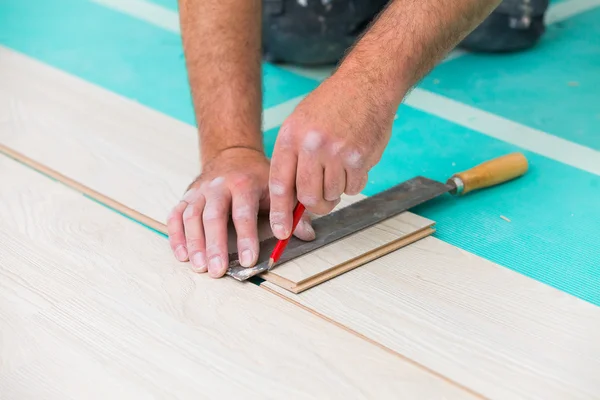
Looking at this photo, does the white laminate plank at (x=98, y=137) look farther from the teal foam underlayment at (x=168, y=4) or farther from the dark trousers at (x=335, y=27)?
the teal foam underlayment at (x=168, y=4)

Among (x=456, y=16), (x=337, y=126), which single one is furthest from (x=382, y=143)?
(x=456, y=16)

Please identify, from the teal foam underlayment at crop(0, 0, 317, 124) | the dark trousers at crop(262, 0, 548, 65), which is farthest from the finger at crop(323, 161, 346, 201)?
the dark trousers at crop(262, 0, 548, 65)

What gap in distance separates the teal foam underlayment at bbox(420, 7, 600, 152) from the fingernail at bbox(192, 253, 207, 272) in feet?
4.17

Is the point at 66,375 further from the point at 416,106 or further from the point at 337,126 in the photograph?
the point at 416,106

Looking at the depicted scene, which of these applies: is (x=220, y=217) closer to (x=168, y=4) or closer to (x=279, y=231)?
(x=279, y=231)

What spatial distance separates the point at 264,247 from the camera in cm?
163

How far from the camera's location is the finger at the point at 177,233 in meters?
1.65

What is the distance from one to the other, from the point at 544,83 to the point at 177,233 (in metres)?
1.56

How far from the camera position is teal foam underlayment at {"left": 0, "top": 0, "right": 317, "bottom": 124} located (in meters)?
2.63

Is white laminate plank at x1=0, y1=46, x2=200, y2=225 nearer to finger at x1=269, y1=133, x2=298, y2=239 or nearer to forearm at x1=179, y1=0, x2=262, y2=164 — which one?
forearm at x1=179, y1=0, x2=262, y2=164

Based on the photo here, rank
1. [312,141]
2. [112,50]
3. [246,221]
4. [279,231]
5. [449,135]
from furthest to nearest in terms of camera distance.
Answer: [112,50] < [449,135] < [246,221] < [279,231] < [312,141]

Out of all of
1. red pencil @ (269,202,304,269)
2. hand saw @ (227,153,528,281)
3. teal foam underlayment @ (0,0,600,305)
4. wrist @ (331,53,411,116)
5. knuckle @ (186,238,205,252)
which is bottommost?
teal foam underlayment @ (0,0,600,305)

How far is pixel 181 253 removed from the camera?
1642 mm

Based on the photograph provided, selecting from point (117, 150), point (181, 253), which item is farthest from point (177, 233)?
point (117, 150)
